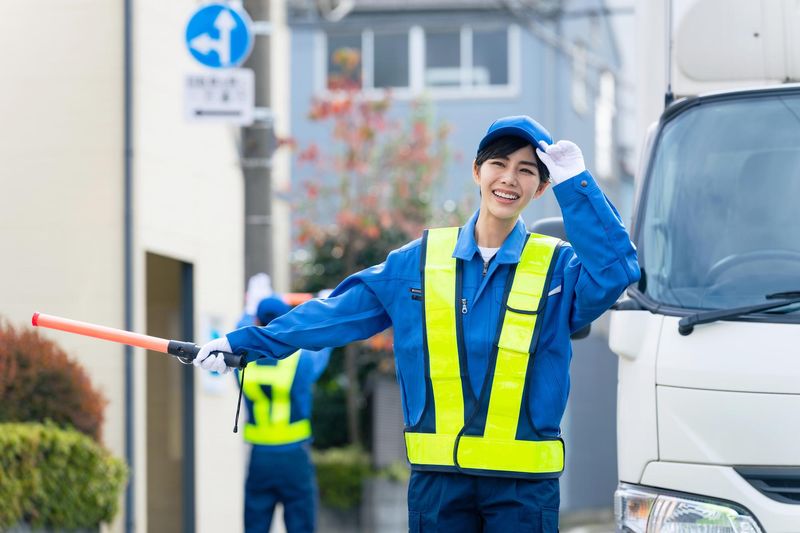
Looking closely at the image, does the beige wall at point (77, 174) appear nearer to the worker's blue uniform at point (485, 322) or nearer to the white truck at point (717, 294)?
the white truck at point (717, 294)


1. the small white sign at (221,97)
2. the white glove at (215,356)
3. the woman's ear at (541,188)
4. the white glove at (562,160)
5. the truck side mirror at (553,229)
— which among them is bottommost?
the white glove at (215,356)

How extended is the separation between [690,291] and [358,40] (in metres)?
23.5

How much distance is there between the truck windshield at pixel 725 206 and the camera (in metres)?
5.34

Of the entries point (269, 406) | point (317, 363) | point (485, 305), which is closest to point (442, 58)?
point (317, 363)

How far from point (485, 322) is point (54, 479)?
17.3 ft

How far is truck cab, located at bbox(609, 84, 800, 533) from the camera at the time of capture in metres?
4.89

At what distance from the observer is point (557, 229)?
5.68 metres

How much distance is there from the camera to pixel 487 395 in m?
4.65

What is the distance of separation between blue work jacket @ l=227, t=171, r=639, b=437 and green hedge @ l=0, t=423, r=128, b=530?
4.40 meters

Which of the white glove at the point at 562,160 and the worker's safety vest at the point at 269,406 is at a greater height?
the white glove at the point at 562,160

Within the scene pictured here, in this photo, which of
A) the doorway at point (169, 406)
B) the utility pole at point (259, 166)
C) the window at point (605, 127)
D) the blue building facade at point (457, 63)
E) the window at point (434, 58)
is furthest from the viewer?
the window at point (605, 127)

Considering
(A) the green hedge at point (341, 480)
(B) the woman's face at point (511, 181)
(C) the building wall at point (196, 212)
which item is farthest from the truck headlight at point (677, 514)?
(A) the green hedge at point (341, 480)

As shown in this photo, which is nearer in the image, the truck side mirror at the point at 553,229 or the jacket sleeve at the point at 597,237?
the jacket sleeve at the point at 597,237

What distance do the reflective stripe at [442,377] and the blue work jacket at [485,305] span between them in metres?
0.04
